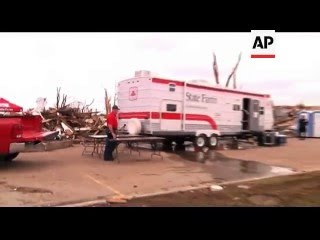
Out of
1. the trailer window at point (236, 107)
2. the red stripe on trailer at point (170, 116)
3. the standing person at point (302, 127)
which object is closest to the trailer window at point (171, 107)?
the red stripe on trailer at point (170, 116)

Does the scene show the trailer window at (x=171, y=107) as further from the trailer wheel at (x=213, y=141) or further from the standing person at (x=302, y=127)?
the standing person at (x=302, y=127)

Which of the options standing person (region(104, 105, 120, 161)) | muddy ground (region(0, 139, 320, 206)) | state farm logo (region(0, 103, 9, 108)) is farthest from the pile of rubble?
state farm logo (region(0, 103, 9, 108))

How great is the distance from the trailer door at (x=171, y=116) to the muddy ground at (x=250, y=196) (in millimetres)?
8293

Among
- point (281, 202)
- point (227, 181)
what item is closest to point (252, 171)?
point (227, 181)

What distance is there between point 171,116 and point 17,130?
843 cm

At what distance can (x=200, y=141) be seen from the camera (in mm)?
20531

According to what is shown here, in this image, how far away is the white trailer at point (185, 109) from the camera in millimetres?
18047

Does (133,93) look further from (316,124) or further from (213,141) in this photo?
(316,124)

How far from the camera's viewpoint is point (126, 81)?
19.2 m

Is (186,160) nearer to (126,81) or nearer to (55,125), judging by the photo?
(126,81)

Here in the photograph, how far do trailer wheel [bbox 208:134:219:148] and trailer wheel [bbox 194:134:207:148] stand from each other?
0.31 m

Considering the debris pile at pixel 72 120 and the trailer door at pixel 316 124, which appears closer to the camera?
the debris pile at pixel 72 120

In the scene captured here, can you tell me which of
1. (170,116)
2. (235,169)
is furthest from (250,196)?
(170,116)
